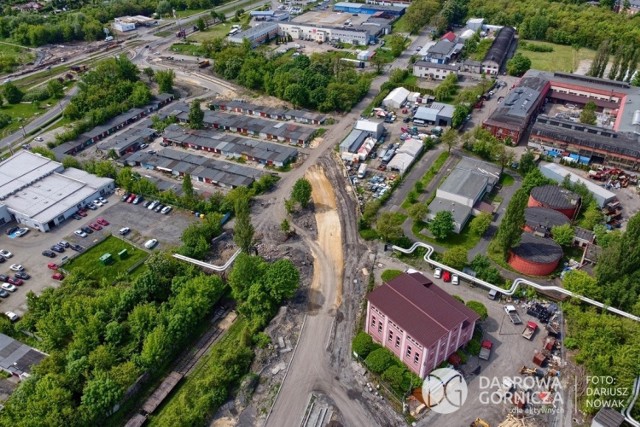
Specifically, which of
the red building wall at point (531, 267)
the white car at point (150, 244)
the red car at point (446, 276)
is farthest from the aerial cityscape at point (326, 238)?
the red car at point (446, 276)

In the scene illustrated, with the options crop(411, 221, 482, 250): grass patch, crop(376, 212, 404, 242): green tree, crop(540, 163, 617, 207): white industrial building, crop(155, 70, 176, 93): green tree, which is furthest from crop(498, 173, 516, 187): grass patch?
crop(155, 70, 176, 93): green tree

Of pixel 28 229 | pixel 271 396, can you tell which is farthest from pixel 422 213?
pixel 28 229

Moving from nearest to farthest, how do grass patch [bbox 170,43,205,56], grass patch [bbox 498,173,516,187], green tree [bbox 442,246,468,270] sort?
green tree [bbox 442,246,468,270]
grass patch [bbox 498,173,516,187]
grass patch [bbox 170,43,205,56]

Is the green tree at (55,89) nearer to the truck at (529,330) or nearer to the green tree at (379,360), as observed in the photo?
the green tree at (379,360)

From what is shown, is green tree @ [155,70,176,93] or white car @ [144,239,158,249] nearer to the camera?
white car @ [144,239,158,249]

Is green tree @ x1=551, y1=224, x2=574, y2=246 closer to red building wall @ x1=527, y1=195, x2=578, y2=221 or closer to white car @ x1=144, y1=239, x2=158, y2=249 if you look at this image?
red building wall @ x1=527, y1=195, x2=578, y2=221

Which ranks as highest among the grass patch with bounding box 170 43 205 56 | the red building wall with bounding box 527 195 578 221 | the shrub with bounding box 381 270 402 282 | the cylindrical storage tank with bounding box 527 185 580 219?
the cylindrical storage tank with bounding box 527 185 580 219
